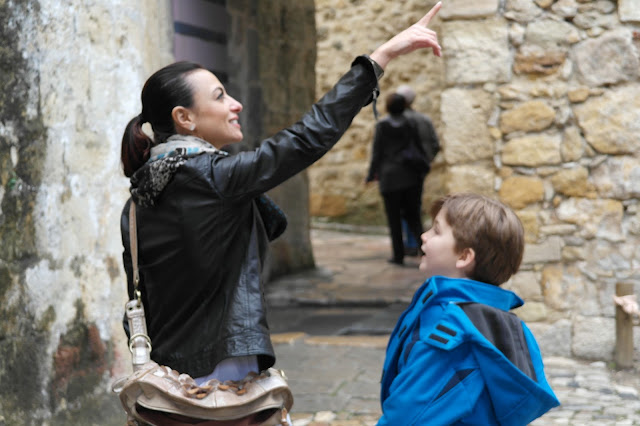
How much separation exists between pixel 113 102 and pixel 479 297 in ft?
6.98

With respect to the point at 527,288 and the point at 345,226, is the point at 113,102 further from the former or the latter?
the point at 345,226

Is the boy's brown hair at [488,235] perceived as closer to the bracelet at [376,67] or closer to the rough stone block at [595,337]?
the bracelet at [376,67]

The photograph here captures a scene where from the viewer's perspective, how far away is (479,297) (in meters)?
1.73

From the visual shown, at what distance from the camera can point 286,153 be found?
5.50 ft

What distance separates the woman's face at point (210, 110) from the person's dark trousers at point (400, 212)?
228 inches

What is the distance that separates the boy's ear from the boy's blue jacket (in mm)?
64

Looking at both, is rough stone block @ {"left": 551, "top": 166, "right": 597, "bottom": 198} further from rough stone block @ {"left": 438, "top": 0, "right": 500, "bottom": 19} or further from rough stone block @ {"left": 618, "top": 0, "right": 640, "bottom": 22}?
rough stone block @ {"left": 438, "top": 0, "right": 500, "bottom": 19}

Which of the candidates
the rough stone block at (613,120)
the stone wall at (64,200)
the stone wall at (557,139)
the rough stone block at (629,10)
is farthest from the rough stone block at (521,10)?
the stone wall at (64,200)

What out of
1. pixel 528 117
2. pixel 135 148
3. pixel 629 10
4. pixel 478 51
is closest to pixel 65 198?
pixel 135 148

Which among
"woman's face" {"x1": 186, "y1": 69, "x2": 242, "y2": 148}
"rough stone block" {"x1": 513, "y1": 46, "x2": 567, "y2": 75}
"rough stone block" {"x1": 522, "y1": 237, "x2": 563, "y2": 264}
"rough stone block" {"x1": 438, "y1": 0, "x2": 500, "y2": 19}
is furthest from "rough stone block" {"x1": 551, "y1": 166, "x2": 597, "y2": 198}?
"woman's face" {"x1": 186, "y1": 69, "x2": 242, "y2": 148}

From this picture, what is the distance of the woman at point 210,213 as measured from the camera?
5.54 ft

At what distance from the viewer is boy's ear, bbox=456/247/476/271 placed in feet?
5.85

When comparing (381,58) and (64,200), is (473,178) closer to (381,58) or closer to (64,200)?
(64,200)

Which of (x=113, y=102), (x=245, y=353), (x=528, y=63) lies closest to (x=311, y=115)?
(x=245, y=353)
